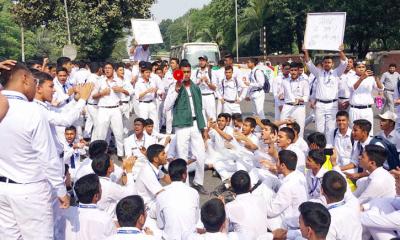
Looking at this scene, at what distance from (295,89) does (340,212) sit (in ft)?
20.1

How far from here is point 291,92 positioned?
396 inches

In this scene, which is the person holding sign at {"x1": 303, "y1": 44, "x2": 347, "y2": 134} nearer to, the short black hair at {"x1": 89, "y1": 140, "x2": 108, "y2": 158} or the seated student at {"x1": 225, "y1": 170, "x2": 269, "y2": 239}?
the short black hair at {"x1": 89, "y1": 140, "x2": 108, "y2": 158}

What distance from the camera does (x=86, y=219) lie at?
13.9ft

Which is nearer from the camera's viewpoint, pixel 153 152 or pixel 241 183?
pixel 241 183

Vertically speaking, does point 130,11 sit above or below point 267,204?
above

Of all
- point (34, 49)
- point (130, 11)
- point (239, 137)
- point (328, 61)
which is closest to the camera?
point (239, 137)

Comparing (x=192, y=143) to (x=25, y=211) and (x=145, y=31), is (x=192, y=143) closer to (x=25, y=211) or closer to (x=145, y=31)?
(x=25, y=211)

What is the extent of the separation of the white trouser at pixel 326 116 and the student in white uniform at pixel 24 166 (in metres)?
6.68

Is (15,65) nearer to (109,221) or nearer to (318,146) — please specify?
(109,221)

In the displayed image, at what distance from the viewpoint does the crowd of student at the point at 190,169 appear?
151 inches

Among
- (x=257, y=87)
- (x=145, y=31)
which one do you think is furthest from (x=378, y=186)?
(x=145, y=31)

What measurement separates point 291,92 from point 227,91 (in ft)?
5.69

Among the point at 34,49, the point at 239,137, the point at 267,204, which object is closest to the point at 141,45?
the point at 239,137

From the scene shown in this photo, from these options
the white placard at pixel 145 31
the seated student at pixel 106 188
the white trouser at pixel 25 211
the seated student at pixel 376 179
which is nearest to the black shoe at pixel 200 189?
the seated student at pixel 106 188
